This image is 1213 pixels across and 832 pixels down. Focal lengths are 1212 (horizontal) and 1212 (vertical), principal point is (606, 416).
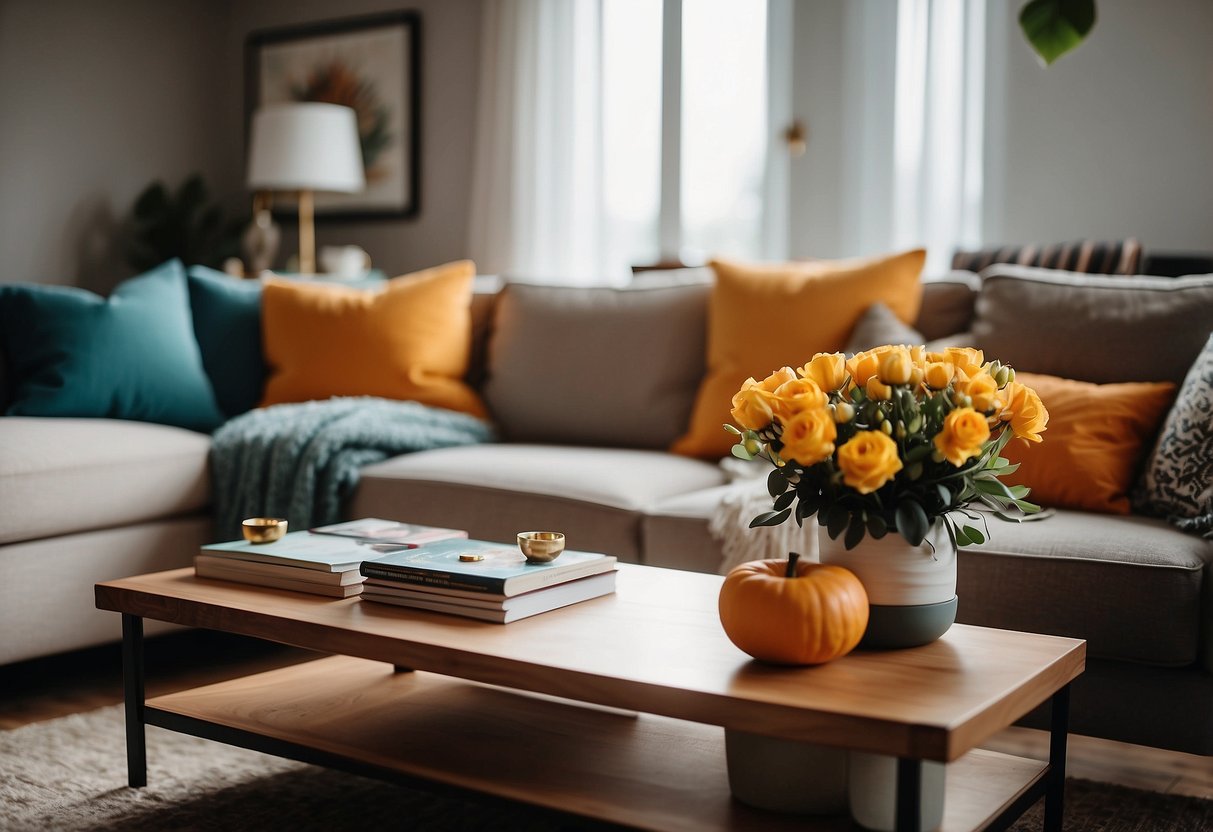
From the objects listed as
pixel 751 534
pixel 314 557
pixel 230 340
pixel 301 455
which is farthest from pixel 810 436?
pixel 230 340

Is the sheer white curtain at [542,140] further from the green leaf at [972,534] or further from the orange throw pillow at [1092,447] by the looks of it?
the green leaf at [972,534]

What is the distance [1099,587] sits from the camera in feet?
6.17

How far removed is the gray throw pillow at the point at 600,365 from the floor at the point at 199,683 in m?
0.87

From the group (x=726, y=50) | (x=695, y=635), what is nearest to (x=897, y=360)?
(x=695, y=635)

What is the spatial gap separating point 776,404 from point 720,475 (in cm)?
135

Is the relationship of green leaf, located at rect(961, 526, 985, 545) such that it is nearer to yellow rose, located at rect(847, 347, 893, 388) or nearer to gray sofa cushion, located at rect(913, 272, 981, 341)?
yellow rose, located at rect(847, 347, 893, 388)

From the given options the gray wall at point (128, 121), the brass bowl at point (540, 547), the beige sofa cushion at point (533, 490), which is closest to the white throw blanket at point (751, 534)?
the beige sofa cushion at point (533, 490)

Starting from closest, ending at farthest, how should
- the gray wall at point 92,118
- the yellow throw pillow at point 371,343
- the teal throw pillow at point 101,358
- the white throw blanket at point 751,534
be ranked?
the white throw blanket at point 751,534 < the teal throw pillow at point 101,358 < the yellow throw pillow at point 371,343 < the gray wall at point 92,118

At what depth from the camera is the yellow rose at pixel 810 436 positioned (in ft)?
4.35

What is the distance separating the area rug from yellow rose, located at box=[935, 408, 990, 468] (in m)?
0.74

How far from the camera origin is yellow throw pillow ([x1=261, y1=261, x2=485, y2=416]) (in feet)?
10.5

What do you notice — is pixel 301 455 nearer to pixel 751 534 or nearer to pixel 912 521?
pixel 751 534

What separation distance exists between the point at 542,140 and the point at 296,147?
3.31 feet

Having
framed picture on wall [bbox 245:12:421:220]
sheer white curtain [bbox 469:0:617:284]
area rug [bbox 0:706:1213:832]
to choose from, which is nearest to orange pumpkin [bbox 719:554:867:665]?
area rug [bbox 0:706:1213:832]
